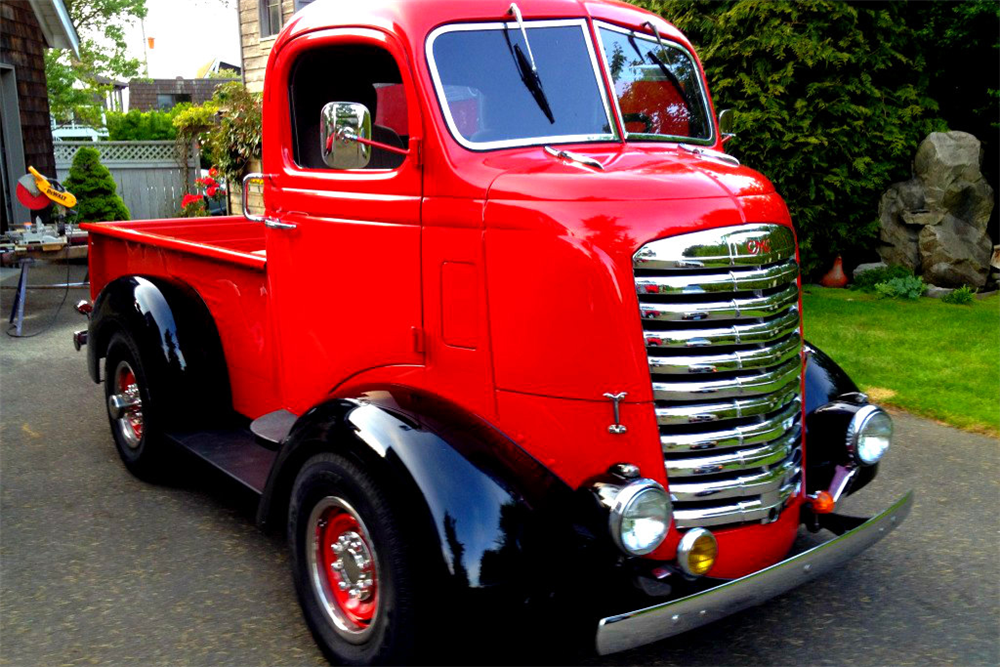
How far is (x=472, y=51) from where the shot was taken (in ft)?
11.3

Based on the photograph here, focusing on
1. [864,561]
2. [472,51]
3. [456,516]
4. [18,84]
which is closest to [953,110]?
[864,561]

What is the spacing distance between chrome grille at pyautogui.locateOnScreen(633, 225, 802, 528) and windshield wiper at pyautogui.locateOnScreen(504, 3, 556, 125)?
0.85 meters

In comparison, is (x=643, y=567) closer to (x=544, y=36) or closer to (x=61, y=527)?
(x=544, y=36)

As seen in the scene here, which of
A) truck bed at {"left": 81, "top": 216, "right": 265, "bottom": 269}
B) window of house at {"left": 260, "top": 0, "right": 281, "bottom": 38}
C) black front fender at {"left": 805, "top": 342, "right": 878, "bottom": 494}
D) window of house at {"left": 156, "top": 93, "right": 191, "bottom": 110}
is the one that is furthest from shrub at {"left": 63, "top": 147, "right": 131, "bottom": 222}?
window of house at {"left": 156, "top": 93, "right": 191, "bottom": 110}

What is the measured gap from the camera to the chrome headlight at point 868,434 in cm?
342

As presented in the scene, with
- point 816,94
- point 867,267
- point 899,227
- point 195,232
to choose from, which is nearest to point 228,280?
point 195,232

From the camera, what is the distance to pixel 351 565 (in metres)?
3.13

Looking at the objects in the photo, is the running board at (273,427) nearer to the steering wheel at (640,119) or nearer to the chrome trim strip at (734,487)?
the chrome trim strip at (734,487)

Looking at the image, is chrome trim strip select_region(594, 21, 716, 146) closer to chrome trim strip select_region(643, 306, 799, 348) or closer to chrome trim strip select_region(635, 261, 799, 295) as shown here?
chrome trim strip select_region(635, 261, 799, 295)

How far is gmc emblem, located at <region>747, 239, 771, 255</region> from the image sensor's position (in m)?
3.01

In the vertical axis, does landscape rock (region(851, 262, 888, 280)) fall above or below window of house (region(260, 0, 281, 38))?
below

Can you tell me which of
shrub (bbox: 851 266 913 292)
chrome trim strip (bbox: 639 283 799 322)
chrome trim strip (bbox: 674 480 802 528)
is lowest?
shrub (bbox: 851 266 913 292)

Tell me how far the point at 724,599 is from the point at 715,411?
0.58m

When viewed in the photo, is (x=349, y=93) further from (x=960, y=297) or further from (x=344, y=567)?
(x=960, y=297)
